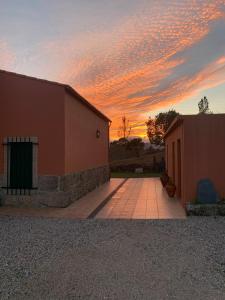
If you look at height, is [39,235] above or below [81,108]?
below

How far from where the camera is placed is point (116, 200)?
42.2ft

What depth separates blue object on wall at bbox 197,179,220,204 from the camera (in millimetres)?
9734

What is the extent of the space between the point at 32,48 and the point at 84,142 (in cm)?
436

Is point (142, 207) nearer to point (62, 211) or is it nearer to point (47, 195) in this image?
point (62, 211)

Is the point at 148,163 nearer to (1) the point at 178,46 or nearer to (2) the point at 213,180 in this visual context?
(1) the point at 178,46

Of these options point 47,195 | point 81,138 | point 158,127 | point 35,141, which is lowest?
point 47,195

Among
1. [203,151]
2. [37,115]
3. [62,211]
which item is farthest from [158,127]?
[62,211]

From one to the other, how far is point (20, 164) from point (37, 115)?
1735 millimetres

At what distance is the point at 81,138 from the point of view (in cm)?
1404

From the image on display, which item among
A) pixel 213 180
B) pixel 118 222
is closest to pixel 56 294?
pixel 118 222

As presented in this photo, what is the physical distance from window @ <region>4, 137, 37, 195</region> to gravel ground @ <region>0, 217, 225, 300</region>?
2792 mm

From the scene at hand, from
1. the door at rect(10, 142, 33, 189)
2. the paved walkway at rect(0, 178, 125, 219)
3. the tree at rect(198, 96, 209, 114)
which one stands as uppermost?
the tree at rect(198, 96, 209, 114)

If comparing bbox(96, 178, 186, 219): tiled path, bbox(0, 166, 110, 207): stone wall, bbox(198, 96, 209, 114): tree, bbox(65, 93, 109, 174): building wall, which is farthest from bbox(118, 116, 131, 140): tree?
bbox(0, 166, 110, 207): stone wall

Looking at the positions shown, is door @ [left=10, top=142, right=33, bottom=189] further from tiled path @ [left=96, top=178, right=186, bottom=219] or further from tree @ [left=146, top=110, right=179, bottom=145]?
tree @ [left=146, top=110, right=179, bottom=145]
